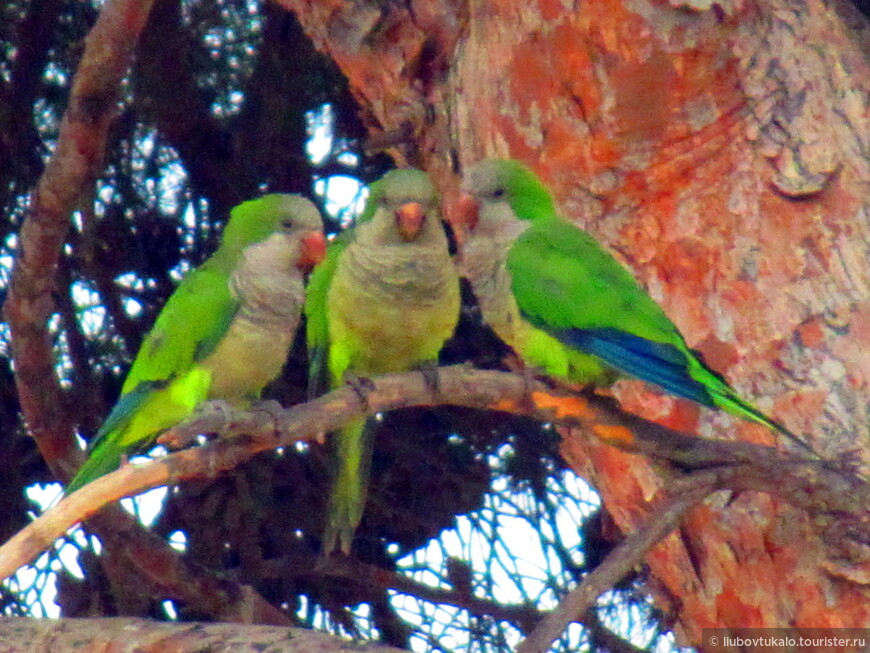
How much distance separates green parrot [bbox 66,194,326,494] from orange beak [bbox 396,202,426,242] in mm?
269

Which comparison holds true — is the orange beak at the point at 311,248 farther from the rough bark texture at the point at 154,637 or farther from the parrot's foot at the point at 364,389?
the rough bark texture at the point at 154,637

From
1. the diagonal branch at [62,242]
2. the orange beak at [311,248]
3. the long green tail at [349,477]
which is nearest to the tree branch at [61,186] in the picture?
the diagonal branch at [62,242]

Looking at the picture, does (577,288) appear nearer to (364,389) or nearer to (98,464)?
(364,389)

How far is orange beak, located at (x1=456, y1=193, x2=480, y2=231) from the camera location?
295 cm

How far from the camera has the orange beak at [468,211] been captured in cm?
295

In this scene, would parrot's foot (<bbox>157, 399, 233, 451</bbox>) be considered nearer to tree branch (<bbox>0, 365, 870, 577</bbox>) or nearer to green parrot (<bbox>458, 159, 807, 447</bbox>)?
tree branch (<bbox>0, 365, 870, 577</bbox>)

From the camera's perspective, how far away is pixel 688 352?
246cm

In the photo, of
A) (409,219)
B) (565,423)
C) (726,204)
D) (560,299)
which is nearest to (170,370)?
(409,219)

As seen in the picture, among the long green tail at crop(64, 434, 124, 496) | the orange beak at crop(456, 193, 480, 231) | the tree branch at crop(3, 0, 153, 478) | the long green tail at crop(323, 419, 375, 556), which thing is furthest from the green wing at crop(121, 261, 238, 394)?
the orange beak at crop(456, 193, 480, 231)

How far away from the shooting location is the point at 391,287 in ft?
9.35

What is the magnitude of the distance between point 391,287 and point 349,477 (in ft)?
1.84

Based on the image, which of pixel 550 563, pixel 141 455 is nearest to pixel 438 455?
pixel 550 563

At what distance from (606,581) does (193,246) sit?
7.24 feet

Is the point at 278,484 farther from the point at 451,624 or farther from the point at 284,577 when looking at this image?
the point at 451,624
